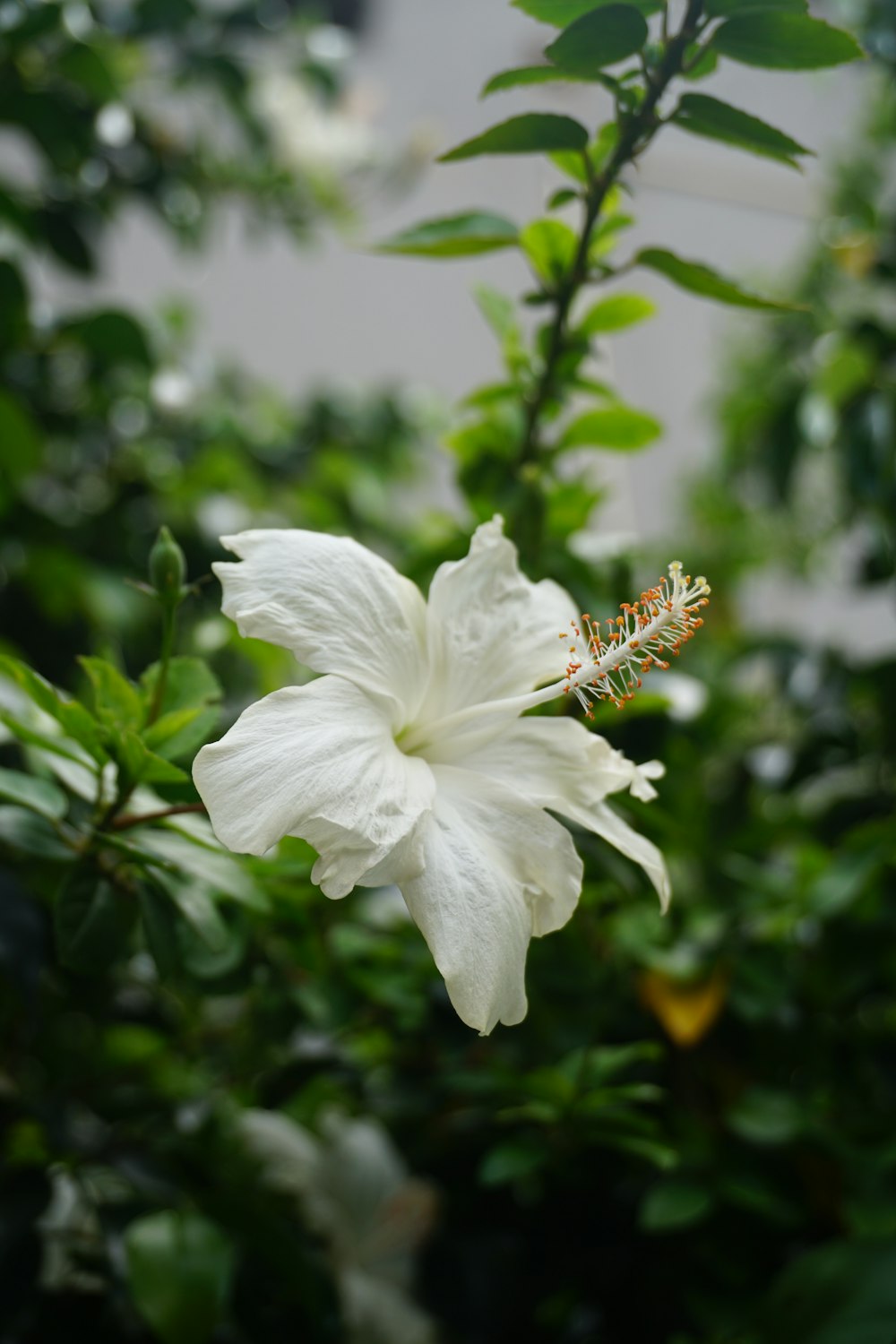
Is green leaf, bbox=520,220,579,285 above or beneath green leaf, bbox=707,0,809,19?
beneath

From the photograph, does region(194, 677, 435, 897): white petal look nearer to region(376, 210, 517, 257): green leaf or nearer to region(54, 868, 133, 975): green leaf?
region(54, 868, 133, 975): green leaf

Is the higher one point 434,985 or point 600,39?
point 600,39

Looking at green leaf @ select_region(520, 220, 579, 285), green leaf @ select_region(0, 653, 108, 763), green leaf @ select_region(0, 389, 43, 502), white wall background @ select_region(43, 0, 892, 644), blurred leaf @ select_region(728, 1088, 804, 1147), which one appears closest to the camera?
green leaf @ select_region(0, 653, 108, 763)

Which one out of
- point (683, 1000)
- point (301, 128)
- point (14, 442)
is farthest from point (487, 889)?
point (301, 128)

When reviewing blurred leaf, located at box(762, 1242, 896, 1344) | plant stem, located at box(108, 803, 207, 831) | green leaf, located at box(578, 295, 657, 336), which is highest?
green leaf, located at box(578, 295, 657, 336)

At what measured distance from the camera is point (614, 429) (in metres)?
0.63

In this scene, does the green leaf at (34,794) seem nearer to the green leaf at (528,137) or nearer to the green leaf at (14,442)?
the green leaf at (528,137)

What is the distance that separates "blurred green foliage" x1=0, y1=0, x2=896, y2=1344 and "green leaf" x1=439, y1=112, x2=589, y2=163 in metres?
0.02

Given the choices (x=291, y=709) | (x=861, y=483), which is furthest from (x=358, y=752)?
(x=861, y=483)

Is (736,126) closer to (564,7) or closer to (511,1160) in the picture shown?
(564,7)

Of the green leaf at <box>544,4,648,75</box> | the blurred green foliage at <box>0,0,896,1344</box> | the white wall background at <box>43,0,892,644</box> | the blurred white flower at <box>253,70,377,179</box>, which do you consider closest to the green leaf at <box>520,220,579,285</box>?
the blurred green foliage at <box>0,0,896,1344</box>

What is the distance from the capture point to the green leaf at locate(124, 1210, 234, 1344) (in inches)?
20.5

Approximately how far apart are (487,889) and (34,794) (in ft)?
0.73

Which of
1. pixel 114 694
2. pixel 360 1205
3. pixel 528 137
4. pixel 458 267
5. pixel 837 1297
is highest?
pixel 528 137
